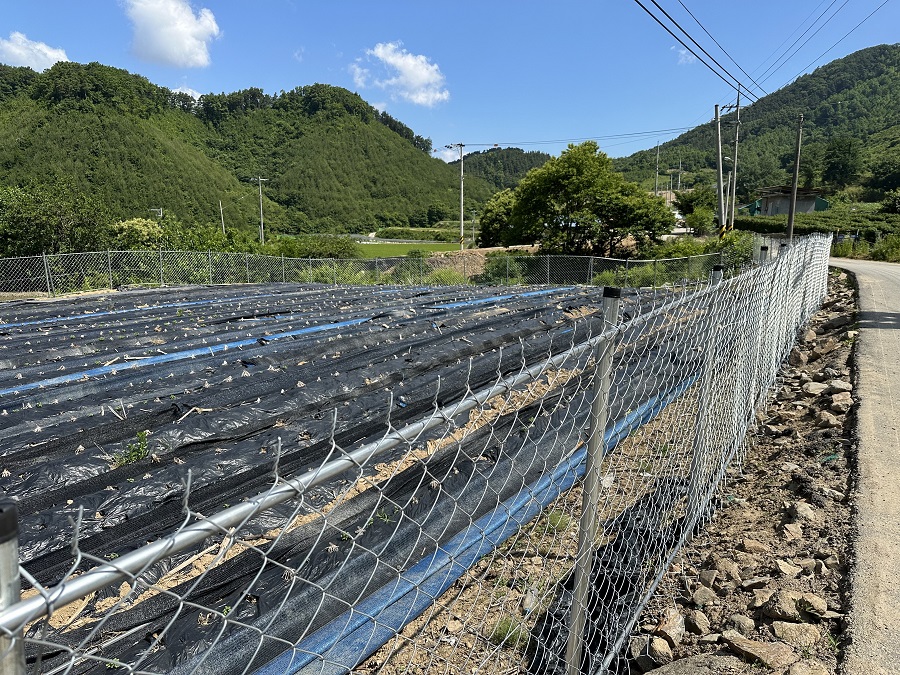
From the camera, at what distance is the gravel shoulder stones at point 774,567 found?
211cm

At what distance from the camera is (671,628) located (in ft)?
7.81

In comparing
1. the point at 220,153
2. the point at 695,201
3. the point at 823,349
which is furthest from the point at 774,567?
the point at 220,153

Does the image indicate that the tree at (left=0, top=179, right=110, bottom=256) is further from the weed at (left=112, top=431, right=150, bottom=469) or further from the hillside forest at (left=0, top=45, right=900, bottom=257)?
the weed at (left=112, top=431, right=150, bottom=469)

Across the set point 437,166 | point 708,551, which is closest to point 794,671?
point 708,551

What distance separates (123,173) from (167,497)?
65234 millimetres

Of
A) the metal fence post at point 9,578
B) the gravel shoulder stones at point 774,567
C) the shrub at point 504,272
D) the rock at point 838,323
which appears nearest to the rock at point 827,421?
the gravel shoulder stones at point 774,567

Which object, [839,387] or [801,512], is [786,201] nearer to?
[839,387]

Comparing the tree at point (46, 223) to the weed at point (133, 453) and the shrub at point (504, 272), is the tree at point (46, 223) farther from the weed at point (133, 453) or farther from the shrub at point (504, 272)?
the weed at point (133, 453)

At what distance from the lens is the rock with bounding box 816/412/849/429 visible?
4.26 meters

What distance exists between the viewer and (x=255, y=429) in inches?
169

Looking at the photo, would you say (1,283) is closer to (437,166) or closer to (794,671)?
(794,671)

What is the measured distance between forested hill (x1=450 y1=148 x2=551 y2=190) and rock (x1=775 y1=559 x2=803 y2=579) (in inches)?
4510

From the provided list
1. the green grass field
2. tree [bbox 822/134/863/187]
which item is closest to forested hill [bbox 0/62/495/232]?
the green grass field

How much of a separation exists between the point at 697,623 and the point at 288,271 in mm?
22474
